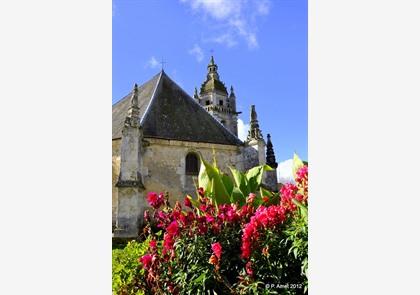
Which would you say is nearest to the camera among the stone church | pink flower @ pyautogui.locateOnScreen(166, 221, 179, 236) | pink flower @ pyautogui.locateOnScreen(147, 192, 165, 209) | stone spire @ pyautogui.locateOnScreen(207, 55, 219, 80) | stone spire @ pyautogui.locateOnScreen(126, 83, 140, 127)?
pink flower @ pyautogui.locateOnScreen(166, 221, 179, 236)

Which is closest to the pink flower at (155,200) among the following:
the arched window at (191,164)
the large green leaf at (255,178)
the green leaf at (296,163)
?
the large green leaf at (255,178)

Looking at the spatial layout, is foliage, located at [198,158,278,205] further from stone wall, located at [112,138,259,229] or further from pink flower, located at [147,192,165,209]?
stone wall, located at [112,138,259,229]

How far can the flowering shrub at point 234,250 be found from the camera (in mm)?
2590

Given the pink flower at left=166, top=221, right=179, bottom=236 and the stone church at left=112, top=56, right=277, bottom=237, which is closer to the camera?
the pink flower at left=166, top=221, right=179, bottom=236

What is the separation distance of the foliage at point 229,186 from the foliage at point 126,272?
946mm

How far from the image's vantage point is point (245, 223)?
9.55 feet

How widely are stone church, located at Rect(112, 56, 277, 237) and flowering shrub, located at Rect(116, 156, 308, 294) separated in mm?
4762

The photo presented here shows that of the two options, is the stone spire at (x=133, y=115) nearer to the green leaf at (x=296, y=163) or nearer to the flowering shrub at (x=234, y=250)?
the flowering shrub at (x=234, y=250)

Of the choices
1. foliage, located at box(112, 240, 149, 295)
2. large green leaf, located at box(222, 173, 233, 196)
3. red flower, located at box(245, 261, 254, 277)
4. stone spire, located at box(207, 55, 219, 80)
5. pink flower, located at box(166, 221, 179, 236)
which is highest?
stone spire, located at box(207, 55, 219, 80)

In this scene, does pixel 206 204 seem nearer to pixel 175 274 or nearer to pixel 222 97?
pixel 175 274

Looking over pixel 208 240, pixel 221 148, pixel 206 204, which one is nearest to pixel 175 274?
pixel 208 240

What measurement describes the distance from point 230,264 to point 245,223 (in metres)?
0.33

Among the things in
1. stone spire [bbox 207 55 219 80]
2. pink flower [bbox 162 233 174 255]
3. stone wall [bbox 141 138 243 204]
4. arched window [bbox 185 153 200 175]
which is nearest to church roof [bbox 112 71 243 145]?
stone wall [bbox 141 138 243 204]

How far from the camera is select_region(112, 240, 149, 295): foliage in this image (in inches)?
129
